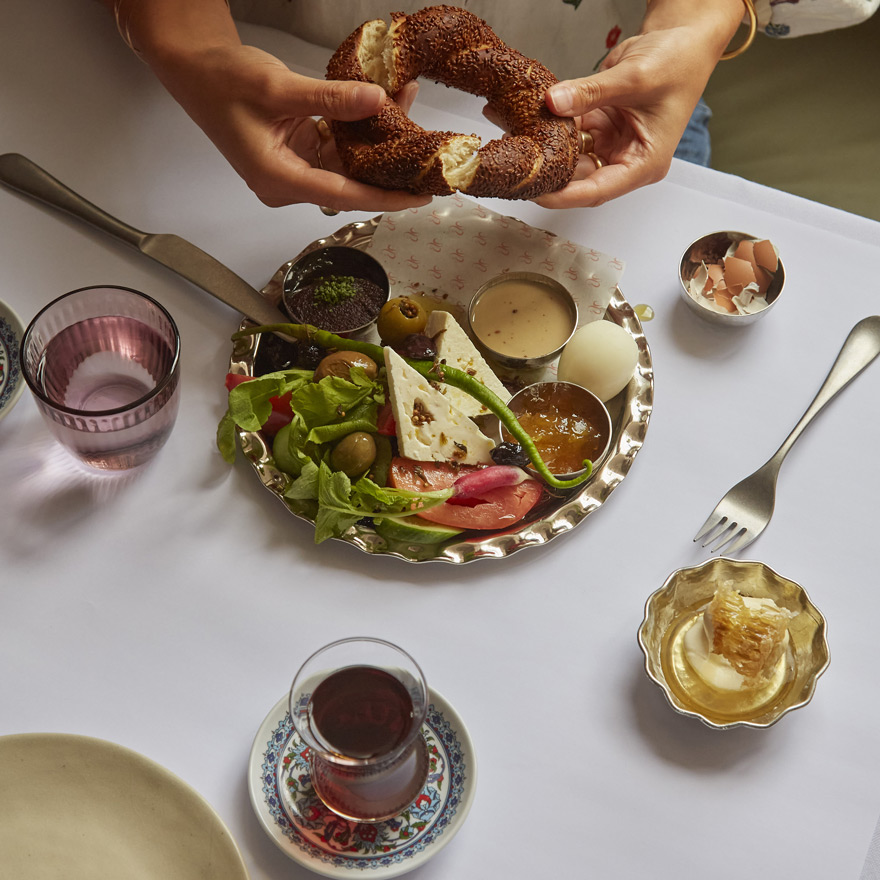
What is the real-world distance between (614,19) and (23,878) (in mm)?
1840

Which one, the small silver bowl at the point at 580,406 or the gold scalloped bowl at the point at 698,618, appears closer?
the gold scalloped bowl at the point at 698,618

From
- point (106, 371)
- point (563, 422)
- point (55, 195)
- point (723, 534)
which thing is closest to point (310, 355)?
point (106, 371)

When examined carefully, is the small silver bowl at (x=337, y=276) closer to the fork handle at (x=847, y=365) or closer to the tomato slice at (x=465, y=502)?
the tomato slice at (x=465, y=502)

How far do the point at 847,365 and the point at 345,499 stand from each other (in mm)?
886

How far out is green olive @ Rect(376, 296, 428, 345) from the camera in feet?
4.58

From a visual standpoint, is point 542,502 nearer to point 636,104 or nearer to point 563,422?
point 563,422

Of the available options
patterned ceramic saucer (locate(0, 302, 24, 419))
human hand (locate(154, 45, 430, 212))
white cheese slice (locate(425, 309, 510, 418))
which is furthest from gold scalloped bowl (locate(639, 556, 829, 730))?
patterned ceramic saucer (locate(0, 302, 24, 419))

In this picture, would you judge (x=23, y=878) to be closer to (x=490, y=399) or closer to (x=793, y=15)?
(x=490, y=399)

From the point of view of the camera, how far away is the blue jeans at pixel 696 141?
196cm

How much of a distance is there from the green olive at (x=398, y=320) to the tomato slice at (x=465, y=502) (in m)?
0.25

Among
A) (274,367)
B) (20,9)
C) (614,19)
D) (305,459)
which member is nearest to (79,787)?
(305,459)

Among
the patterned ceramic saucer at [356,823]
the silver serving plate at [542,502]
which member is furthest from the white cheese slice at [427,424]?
the patterned ceramic saucer at [356,823]

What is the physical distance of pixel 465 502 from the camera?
49.4 inches

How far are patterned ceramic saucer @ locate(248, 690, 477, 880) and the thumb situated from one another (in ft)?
2.92
